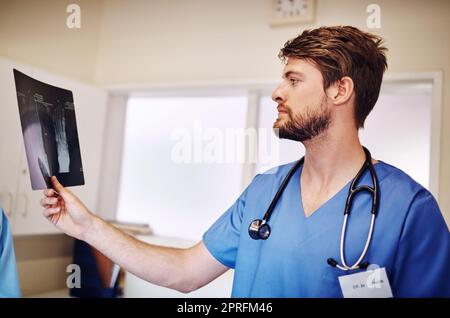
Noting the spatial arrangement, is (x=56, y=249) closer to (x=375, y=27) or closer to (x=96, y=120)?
(x=96, y=120)

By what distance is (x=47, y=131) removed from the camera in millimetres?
711

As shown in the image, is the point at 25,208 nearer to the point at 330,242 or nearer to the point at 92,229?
the point at 92,229

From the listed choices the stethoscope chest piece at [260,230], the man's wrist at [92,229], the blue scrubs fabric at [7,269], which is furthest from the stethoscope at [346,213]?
the blue scrubs fabric at [7,269]

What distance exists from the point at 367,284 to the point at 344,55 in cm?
37

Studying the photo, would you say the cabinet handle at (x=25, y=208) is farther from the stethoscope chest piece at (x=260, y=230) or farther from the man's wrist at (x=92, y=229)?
the stethoscope chest piece at (x=260, y=230)

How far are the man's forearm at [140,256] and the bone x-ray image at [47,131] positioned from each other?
4.4 inches

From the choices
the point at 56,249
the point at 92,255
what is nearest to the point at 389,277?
the point at 92,255

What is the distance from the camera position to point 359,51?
27.4 inches

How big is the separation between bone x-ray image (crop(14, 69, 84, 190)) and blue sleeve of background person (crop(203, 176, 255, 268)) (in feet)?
0.94

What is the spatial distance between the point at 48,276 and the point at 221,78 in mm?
728

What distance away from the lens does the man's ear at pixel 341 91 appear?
704 mm

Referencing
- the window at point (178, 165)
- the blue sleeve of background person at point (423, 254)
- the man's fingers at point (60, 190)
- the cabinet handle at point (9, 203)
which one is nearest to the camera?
the blue sleeve of background person at point (423, 254)

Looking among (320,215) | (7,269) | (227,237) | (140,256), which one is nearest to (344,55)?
(320,215)
